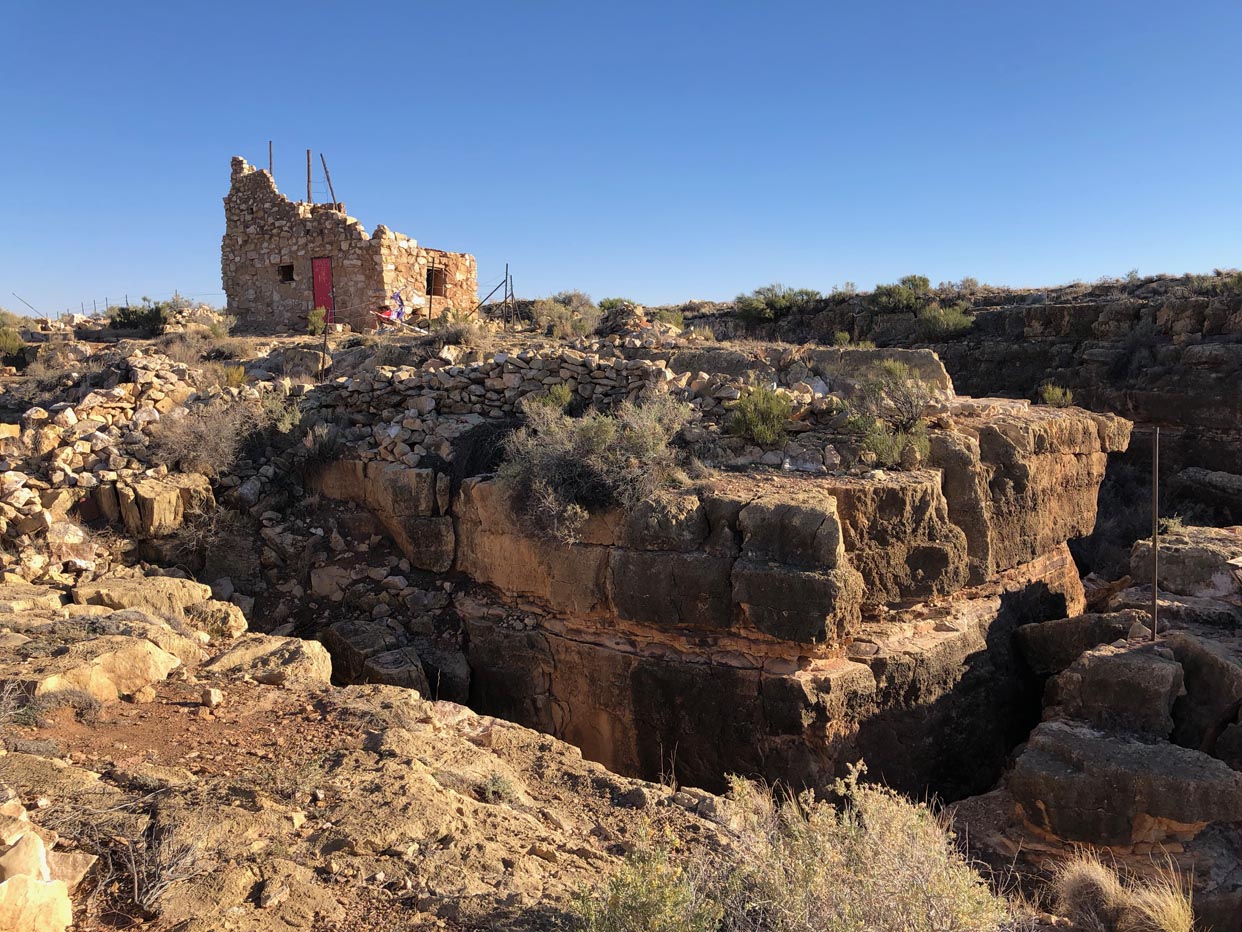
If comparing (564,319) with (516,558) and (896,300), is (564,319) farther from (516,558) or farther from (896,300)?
(896,300)

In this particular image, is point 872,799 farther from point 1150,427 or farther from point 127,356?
point 1150,427

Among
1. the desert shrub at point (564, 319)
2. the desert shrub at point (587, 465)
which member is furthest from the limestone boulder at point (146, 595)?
the desert shrub at point (564, 319)

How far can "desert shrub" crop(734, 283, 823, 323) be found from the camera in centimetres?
2158

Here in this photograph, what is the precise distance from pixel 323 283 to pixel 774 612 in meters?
11.0

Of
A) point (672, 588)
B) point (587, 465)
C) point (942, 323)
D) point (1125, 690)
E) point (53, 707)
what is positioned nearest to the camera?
point (53, 707)

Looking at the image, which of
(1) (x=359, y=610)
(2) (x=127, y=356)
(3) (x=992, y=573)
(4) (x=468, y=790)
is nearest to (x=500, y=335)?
(2) (x=127, y=356)

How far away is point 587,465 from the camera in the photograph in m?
7.08

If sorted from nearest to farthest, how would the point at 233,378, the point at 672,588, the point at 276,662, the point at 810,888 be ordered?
the point at 810,888, the point at 276,662, the point at 672,588, the point at 233,378

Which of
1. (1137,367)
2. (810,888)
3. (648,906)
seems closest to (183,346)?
(648,906)

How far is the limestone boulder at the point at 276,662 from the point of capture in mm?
5246

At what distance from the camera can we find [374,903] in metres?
2.98

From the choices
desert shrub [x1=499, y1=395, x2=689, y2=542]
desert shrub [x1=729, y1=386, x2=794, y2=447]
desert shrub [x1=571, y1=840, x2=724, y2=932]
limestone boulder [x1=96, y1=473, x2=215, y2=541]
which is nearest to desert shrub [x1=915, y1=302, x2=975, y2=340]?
desert shrub [x1=729, y1=386, x2=794, y2=447]

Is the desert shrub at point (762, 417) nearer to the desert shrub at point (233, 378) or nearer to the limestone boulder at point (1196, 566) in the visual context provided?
the limestone boulder at point (1196, 566)

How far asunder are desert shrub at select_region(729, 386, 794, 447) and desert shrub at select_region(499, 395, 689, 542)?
0.56 metres
